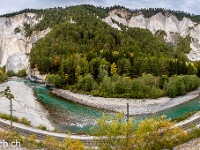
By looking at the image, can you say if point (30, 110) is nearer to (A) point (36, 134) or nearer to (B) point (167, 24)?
(A) point (36, 134)

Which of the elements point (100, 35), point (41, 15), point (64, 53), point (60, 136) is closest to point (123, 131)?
point (60, 136)

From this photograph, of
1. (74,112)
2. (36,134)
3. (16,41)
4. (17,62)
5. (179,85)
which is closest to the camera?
(36,134)

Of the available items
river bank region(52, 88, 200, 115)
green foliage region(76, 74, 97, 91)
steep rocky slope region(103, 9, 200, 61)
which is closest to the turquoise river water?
river bank region(52, 88, 200, 115)

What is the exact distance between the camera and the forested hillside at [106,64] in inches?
1570

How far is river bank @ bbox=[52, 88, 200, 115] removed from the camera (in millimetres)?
31812

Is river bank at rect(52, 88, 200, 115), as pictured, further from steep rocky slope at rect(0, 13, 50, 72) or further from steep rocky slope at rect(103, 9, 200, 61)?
steep rocky slope at rect(103, 9, 200, 61)

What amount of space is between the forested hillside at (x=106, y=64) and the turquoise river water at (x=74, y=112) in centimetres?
648

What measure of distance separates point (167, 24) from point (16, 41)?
339 ft

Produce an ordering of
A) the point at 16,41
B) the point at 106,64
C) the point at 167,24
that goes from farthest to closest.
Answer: the point at 167,24, the point at 16,41, the point at 106,64

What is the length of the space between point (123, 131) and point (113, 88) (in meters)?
27.8

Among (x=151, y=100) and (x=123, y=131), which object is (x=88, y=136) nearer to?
(x=123, y=131)

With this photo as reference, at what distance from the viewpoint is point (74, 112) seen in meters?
30.4

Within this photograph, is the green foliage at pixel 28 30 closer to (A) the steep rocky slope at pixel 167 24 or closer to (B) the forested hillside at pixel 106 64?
(B) the forested hillside at pixel 106 64

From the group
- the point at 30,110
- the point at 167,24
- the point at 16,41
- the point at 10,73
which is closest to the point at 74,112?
the point at 30,110
